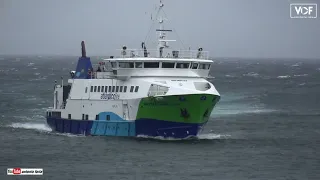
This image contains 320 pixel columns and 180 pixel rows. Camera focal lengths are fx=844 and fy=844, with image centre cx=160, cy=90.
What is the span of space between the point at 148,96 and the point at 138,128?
8.36ft

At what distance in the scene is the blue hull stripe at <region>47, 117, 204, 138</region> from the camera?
56219 millimetres

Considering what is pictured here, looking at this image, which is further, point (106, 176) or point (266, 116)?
point (266, 116)

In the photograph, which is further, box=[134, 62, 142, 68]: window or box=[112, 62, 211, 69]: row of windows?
box=[134, 62, 142, 68]: window

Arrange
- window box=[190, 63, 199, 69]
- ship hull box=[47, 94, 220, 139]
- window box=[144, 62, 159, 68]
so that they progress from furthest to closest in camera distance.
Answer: window box=[190, 63, 199, 69] → window box=[144, 62, 159, 68] → ship hull box=[47, 94, 220, 139]

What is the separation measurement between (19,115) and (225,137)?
90.5 feet

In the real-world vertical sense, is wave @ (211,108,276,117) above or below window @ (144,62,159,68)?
below

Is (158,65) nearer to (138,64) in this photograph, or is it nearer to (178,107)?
(138,64)

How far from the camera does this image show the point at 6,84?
13200 centimetres

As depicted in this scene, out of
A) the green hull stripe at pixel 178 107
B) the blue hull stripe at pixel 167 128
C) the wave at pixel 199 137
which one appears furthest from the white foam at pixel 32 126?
the green hull stripe at pixel 178 107

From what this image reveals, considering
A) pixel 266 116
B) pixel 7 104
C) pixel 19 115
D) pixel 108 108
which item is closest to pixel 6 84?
pixel 7 104

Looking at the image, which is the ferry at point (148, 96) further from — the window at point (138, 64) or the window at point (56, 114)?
the window at point (56, 114)

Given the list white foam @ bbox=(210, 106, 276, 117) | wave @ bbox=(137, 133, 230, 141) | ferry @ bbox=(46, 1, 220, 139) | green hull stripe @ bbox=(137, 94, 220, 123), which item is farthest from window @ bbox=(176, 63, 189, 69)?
white foam @ bbox=(210, 106, 276, 117)

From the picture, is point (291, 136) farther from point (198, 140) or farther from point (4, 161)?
point (4, 161)

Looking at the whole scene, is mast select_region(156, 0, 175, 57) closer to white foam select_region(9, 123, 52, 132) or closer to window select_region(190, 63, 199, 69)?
window select_region(190, 63, 199, 69)
